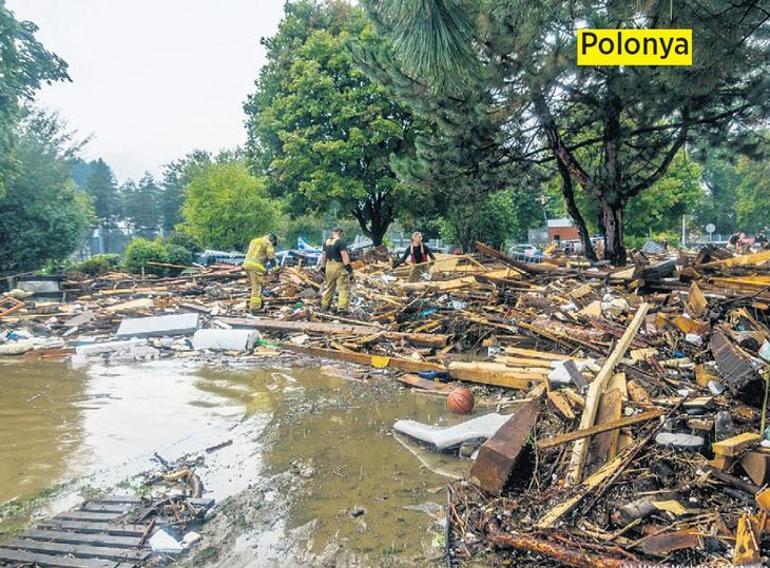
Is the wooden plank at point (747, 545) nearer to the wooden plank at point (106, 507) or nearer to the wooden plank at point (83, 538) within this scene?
the wooden plank at point (83, 538)

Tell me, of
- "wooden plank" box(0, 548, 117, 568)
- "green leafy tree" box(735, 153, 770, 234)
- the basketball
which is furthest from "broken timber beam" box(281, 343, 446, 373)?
"green leafy tree" box(735, 153, 770, 234)

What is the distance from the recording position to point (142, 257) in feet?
67.4

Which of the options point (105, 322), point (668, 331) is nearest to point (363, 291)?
point (105, 322)

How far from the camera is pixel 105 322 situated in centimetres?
1159

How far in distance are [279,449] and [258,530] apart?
1.41m

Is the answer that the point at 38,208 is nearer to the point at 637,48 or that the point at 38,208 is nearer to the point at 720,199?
the point at 637,48

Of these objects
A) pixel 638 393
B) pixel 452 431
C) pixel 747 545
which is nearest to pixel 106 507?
pixel 452 431

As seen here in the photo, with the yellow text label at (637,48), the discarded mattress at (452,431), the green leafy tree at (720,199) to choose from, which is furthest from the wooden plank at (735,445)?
the green leafy tree at (720,199)

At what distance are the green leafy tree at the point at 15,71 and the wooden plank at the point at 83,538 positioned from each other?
1880cm

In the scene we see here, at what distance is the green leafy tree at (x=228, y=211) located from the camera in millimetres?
29078

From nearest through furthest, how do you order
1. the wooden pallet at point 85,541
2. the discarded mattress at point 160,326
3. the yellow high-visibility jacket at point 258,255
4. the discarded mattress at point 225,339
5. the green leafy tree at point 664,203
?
the wooden pallet at point 85,541 → the discarded mattress at point 225,339 → the discarded mattress at point 160,326 → the yellow high-visibility jacket at point 258,255 → the green leafy tree at point 664,203

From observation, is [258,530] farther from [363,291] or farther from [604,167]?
[604,167]

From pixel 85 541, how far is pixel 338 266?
311 inches

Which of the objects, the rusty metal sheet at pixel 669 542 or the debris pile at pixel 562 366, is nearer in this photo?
the rusty metal sheet at pixel 669 542
